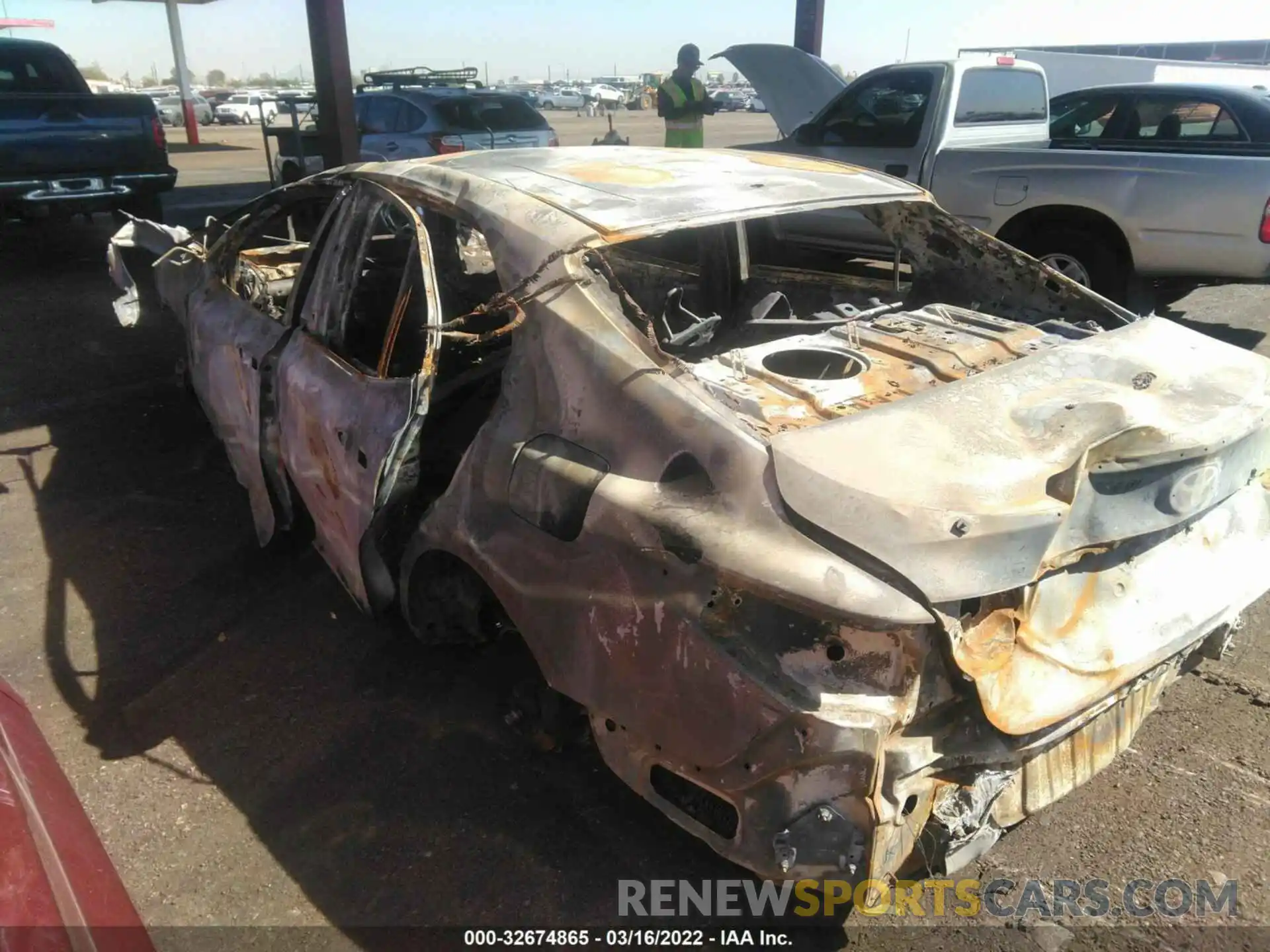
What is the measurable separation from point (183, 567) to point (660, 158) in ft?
8.18

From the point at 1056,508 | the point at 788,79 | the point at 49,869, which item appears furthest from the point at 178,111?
the point at 1056,508

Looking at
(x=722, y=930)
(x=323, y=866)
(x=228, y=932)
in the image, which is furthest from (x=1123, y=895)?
(x=228, y=932)

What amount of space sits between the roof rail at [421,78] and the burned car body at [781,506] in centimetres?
1206

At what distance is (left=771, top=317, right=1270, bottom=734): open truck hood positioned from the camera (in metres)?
1.76

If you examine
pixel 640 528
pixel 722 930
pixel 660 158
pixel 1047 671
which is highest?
pixel 660 158

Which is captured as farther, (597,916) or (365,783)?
(365,783)

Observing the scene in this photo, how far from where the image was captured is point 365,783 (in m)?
2.62

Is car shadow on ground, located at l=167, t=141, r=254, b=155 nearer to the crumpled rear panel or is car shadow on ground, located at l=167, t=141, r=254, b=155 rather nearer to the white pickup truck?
the white pickup truck

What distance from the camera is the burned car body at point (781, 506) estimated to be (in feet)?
5.81

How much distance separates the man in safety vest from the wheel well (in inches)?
121

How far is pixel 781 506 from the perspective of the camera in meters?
1.83

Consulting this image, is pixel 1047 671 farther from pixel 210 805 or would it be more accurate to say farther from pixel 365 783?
pixel 210 805

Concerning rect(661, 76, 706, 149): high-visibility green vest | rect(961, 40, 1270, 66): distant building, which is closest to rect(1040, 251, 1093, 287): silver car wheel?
rect(661, 76, 706, 149): high-visibility green vest

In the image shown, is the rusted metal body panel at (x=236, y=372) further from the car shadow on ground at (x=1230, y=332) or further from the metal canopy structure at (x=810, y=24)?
the metal canopy structure at (x=810, y=24)
